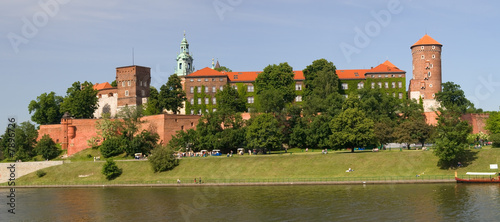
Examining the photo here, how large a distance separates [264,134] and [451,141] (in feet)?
78.1

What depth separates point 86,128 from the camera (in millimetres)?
86250

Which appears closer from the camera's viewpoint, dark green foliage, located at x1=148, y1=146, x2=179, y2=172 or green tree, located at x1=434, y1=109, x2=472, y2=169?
green tree, located at x1=434, y1=109, x2=472, y2=169

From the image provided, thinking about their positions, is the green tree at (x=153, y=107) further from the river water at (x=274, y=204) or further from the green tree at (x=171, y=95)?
the river water at (x=274, y=204)

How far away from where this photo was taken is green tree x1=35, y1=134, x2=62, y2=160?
83250 mm

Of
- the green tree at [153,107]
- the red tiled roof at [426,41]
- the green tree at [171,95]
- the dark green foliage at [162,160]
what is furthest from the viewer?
the red tiled roof at [426,41]

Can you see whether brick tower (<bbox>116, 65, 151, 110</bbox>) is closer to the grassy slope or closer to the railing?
the grassy slope

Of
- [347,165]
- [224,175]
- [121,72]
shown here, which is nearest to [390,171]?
[347,165]

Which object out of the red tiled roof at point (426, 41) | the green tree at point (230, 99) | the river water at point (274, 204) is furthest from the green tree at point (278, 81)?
the river water at point (274, 204)

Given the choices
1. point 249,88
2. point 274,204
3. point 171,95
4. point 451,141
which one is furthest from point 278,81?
point 274,204

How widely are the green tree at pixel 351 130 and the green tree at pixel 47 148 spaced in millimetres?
43486

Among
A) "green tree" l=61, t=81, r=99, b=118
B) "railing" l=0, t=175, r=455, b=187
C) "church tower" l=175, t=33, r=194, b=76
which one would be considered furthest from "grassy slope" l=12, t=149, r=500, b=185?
"church tower" l=175, t=33, r=194, b=76

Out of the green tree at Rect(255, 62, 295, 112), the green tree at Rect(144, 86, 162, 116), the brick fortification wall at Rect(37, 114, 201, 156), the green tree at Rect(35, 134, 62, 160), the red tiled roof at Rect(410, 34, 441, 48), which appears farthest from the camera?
the red tiled roof at Rect(410, 34, 441, 48)

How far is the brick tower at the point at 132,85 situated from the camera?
97000 millimetres

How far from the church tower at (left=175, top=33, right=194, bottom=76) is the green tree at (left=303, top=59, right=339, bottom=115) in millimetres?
47719
